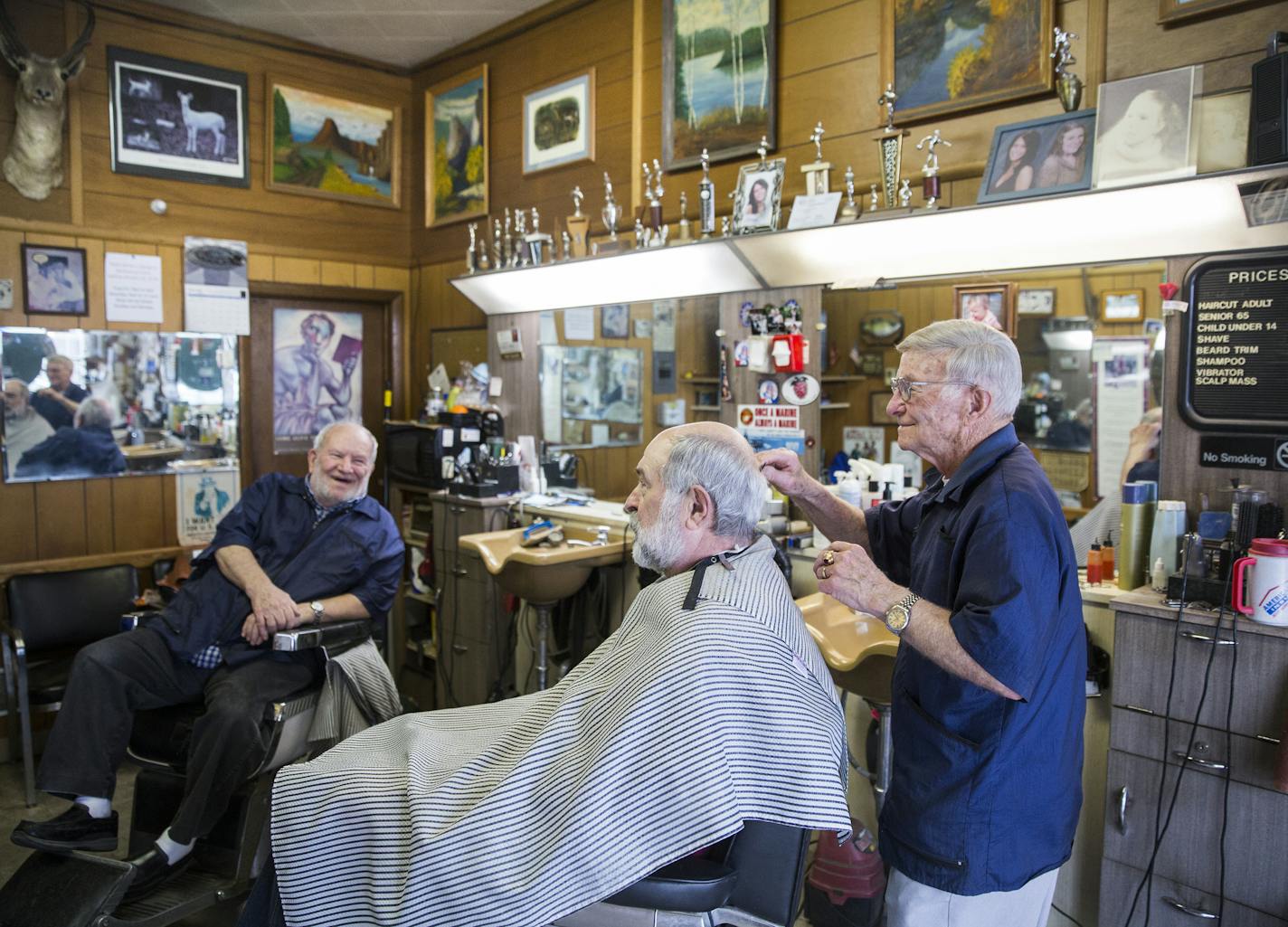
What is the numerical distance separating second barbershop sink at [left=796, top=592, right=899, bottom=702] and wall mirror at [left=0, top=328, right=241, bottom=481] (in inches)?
128

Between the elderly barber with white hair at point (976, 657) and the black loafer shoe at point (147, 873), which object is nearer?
the elderly barber with white hair at point (976, 657)

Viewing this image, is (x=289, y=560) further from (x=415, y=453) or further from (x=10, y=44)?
(x=10, y=44)

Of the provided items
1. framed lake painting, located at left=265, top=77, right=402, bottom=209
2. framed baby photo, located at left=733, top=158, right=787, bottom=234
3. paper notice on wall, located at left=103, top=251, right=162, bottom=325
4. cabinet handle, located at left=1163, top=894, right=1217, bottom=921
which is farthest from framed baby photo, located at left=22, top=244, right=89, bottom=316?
cabinet handle, located at left=1163, top=894, right=1217, bottom=921

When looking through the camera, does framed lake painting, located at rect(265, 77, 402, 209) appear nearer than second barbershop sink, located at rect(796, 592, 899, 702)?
No

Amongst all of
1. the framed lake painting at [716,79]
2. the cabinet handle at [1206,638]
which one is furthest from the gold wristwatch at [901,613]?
the framed lake painting at [716,79]

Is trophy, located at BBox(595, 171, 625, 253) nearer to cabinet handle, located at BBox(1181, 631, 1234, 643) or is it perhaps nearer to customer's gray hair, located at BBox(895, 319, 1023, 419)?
customer's gray hair, located at BBox(895, 319, 1023, 419)

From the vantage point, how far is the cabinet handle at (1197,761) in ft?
6.49

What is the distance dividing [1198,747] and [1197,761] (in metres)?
0.03

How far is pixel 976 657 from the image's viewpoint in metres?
1.39

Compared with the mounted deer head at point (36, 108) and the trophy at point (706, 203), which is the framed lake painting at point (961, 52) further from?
the mounted deer head at point (36, 108)

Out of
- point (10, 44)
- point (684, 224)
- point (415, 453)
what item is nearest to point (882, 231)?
point (684, 224)

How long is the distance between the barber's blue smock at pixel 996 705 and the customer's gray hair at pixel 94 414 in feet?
13.0

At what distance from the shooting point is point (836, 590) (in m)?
1.54

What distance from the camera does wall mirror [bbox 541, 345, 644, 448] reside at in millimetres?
3990
